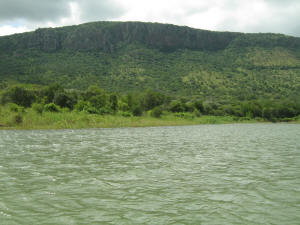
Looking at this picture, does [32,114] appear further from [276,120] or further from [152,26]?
[152,26]

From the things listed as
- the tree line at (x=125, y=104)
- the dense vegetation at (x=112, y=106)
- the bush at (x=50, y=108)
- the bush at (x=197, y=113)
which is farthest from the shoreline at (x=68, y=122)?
the bush at (x=197, y=113)

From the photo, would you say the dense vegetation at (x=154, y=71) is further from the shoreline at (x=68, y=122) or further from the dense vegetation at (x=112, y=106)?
the shoreline at (x=68, y=122)

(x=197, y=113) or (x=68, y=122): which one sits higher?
(x=197, y=113)

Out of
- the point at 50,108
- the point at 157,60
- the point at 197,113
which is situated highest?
the point at 157,60

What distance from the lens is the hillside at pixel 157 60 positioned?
110500mm

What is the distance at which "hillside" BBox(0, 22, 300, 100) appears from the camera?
4350 inches

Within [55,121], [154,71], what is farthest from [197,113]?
[154,71]

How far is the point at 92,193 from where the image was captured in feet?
28.0

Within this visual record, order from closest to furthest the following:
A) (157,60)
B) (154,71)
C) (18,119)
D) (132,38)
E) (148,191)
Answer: (148,191) → (18,119) → (154,71) → (157,60) → (132,38)

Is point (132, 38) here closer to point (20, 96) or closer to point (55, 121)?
point (20, 96)

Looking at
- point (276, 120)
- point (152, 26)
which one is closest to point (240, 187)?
point (276, 120)

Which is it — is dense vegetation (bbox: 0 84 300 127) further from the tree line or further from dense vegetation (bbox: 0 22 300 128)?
dense vegetation (bbox: 0 22 300 128)

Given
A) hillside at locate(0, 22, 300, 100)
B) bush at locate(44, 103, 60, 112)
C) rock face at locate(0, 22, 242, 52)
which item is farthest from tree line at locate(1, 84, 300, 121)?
rock face at locate(0, 22, 242, 52)

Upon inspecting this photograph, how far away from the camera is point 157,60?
5610 inches
